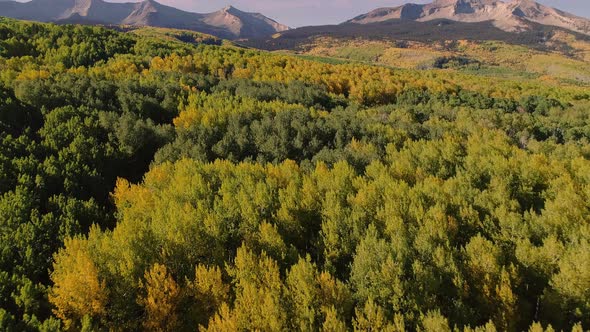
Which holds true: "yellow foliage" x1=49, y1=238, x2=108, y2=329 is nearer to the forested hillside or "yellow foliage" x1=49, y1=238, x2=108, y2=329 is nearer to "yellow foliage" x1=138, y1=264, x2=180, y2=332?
the forested hillside

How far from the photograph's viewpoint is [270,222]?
3709cm

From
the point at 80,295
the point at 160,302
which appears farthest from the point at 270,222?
the point at 80,295

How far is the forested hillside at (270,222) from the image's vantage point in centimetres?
2656

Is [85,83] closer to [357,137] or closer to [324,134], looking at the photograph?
[324,134]

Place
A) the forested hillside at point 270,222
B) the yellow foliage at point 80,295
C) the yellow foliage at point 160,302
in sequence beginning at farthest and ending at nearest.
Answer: the forested hillside at point 270,222
the yellow foliage at point 160,302
the yellow foliage at point 80,295

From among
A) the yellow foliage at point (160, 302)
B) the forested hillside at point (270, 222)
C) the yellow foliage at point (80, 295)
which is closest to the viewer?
the yellow foliage at point (80, 295)

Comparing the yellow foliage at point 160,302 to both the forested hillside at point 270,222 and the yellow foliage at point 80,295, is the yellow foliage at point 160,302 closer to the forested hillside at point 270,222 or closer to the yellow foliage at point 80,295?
the forested hillside at point 270,222

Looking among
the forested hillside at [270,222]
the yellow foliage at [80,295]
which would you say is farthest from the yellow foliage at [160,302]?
the yellow foliage at [80,295]

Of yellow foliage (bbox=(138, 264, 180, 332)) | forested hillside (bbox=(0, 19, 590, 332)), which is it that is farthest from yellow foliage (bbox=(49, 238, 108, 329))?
yellow foliage (bbox=(138, 264, 180, 332))

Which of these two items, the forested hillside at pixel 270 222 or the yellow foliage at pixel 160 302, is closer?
the yellow foliage at pixel 160 302

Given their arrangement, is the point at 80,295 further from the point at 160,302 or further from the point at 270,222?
the point at 270,222

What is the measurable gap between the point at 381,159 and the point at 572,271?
33732 millimetres

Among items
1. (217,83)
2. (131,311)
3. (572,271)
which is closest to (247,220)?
(131,311)

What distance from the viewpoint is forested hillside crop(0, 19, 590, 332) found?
26.6 metres
